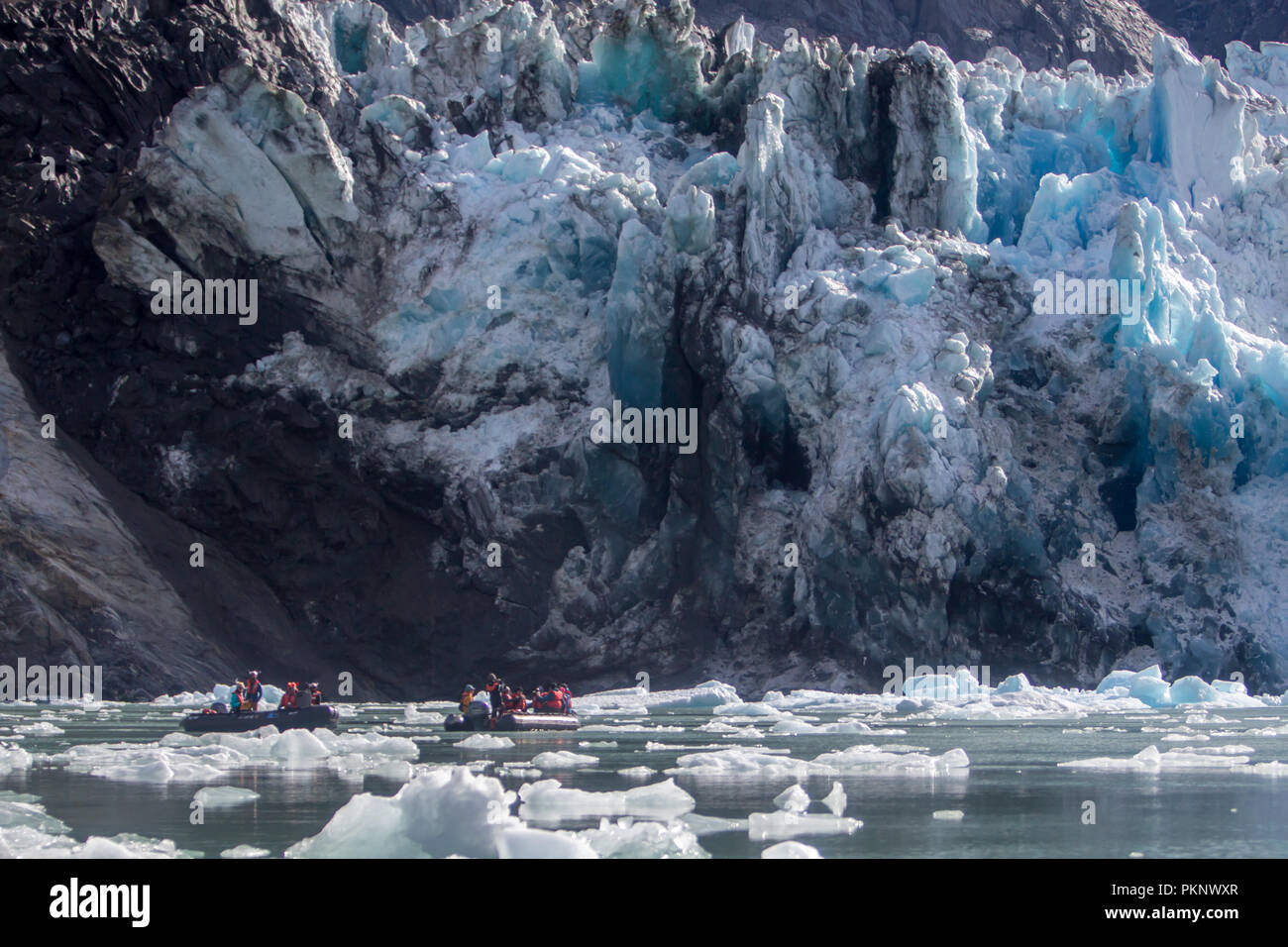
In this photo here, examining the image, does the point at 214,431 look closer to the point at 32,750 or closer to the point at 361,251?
the point at 361,251

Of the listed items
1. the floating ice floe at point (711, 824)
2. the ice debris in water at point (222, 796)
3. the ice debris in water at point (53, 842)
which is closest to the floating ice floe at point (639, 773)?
the floating ice floe at point (711, 824)

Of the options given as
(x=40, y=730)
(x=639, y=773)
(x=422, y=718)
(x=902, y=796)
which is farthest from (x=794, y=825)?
(x=422, y=718)

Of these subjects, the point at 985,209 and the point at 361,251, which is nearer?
the point at 361,251

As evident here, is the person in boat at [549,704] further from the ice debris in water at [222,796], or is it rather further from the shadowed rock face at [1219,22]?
the shadowed rock face at [1219,22]

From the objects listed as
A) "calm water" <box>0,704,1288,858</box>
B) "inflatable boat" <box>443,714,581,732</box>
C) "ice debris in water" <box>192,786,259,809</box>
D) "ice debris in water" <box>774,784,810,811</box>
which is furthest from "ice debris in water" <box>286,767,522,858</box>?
"inflatable boat" <box>443,714,581,732</box>

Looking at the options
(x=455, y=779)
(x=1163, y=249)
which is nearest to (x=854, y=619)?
(x=1163, y=249)

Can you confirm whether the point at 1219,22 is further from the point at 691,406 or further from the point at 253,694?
the point at 253,694

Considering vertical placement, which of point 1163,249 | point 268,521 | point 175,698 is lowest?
point 175,698
